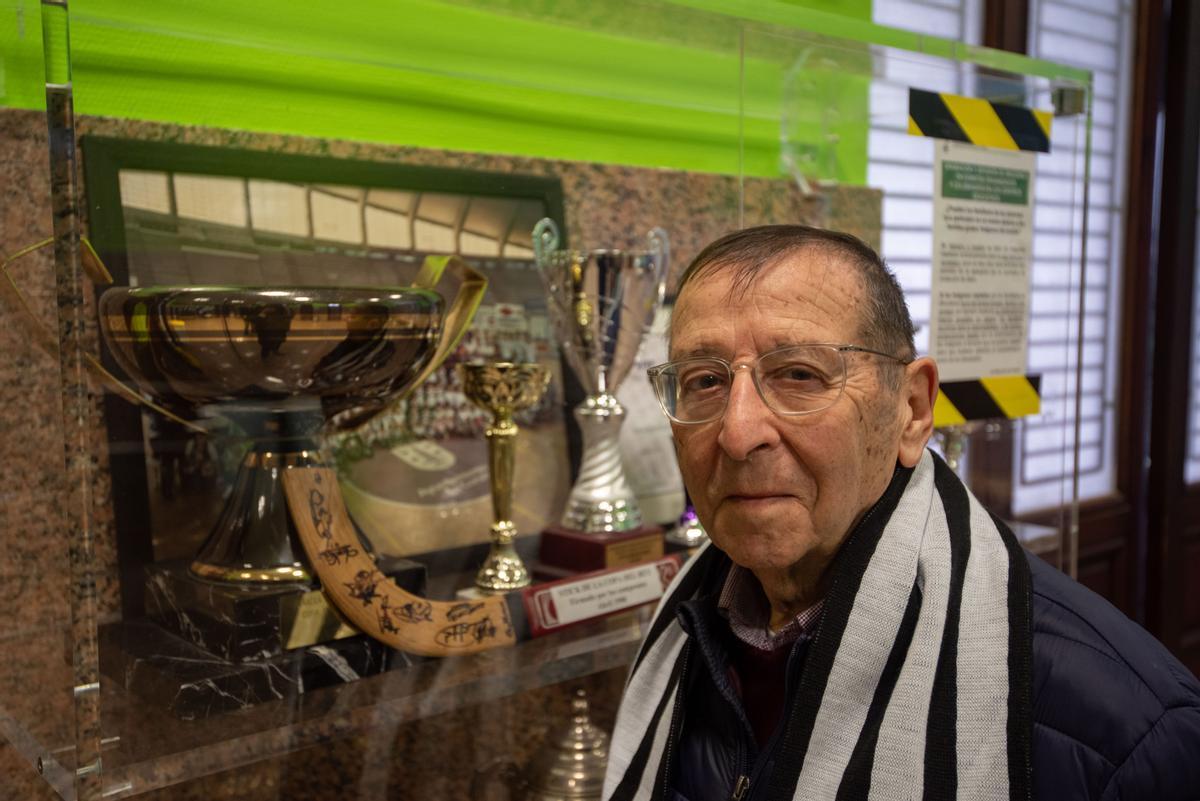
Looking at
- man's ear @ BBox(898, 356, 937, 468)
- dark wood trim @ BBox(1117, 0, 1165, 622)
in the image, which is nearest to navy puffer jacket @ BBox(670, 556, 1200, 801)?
man's ear @ BBox(898, 356, 937, 468)

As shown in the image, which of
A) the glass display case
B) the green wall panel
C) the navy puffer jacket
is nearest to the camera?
the navy puffer jacket

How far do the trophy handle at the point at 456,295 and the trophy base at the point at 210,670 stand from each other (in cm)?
32

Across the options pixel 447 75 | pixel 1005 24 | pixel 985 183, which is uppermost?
pixel 1005 24

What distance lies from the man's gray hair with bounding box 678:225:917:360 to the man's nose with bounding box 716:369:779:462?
85mm

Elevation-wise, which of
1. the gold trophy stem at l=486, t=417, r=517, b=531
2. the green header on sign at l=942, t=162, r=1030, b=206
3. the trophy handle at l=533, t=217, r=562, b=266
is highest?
the green header on sign at l=942, t=162, r=1030, b=206

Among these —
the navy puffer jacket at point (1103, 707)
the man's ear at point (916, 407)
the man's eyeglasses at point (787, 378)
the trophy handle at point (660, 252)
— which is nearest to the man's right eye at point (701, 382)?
the man's eyeglasses at point (787, 378)

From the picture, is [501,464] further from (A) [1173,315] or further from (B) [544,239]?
(A) [1173,315]

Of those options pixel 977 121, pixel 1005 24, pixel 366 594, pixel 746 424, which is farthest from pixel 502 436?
pixel 1005 24

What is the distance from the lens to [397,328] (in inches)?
44.8

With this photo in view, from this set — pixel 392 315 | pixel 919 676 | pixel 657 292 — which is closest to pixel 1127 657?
pixel 919 676

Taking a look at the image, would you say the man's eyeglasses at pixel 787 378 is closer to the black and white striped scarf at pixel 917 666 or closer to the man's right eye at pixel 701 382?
the man's right eye at pixel 701 382

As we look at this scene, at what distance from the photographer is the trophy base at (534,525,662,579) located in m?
1.39

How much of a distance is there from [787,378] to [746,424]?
0.19ft

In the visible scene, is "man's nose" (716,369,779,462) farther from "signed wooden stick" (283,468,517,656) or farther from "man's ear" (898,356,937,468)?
"signed wooden stick" (283,468,517,656)
